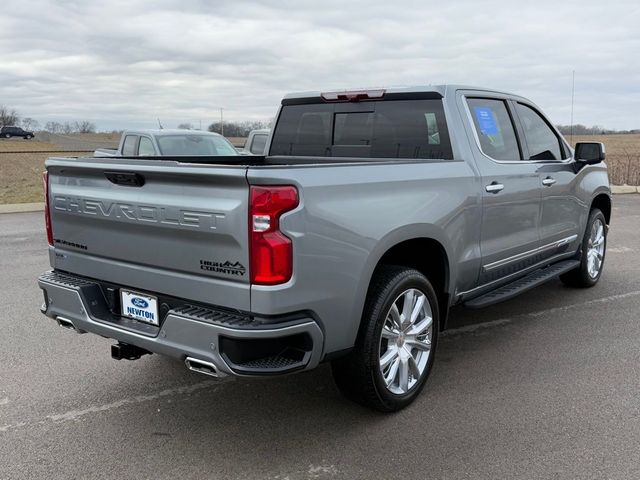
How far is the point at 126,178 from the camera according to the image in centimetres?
329

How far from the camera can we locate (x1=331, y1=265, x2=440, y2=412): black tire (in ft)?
11.1

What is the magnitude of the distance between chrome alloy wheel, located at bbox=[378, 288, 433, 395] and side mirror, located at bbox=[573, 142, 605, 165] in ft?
9.29

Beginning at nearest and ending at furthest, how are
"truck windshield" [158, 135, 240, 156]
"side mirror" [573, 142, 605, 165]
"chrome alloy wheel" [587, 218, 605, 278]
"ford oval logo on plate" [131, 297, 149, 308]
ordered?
"ford oval logo on plate" [131, 297, 149, 308], "side mirror" [573, 142, 605, 165], "chrome alloy wheel" [587, 218, 605, 278], "truck windshield" [158, 135, 240, 156]

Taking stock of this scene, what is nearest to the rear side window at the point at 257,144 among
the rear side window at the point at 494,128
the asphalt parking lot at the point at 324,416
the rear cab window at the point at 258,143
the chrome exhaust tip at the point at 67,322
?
the rear cab window at the point at 258,143

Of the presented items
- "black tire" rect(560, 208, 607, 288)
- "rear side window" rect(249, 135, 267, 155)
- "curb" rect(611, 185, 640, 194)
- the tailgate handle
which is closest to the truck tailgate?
the tailgate handle

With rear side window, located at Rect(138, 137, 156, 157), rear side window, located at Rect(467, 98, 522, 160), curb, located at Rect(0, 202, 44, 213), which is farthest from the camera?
curb, located at Rect(0, 202, 44, 213)

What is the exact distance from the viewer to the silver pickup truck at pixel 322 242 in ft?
9.53

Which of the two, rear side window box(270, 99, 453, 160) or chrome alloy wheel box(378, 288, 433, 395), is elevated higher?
rear side window box(270, 99, 453, 160)

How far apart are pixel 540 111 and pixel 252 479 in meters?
Answer: 4.11

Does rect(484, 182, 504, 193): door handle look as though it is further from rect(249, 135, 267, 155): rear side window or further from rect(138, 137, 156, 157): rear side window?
rect(249, 135, 267, 155): rear side window

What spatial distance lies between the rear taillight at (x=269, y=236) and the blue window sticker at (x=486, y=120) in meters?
2.23

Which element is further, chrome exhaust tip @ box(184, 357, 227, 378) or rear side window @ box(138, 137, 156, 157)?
rear side window @ box(138, 137, 156, 157)

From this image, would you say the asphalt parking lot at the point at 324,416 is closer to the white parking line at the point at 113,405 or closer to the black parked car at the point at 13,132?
the white parking line at the point at 113,405

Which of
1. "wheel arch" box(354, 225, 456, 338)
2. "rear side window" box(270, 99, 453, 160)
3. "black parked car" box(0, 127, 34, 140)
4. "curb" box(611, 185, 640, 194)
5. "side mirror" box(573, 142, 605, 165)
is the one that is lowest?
"curb" box(611, 185, 640, 194)
